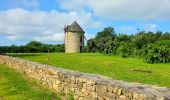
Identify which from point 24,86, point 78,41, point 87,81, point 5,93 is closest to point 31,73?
point 24,86

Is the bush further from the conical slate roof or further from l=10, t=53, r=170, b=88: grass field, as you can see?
the conical slate roof

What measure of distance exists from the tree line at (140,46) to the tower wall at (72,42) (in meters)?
2.91

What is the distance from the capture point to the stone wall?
22.5 feet

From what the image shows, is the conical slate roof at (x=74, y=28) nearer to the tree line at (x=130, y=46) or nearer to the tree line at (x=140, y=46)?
the tree line at (x=130, y=46)

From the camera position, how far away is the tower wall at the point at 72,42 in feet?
247

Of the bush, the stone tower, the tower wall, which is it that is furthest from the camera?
the stone tower

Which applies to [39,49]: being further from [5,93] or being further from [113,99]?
[113,99]

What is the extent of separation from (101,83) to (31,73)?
9463 millimetres

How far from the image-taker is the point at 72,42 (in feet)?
250

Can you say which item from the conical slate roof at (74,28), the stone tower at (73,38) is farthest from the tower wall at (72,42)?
the conical slate roof at (74,28)

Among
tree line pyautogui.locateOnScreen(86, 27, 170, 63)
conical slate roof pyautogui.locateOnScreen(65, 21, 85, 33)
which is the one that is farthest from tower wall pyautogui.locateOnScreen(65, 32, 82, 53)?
tree line pyautogui.locateOnScreen(86, 27, 170, 63)

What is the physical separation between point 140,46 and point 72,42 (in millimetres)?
31001

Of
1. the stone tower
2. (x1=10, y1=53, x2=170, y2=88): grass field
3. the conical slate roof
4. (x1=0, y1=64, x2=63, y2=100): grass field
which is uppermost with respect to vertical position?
the conical slate roof

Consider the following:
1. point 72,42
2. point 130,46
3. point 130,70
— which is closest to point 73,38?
point 72,42
